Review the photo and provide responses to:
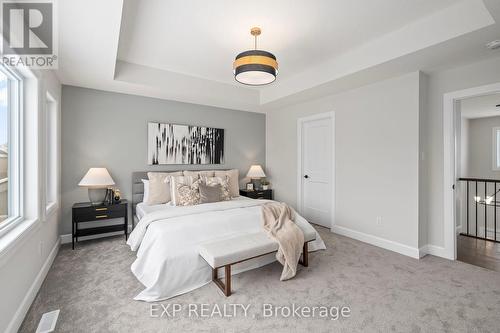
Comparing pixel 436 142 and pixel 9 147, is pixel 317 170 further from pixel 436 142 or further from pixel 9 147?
pixel 9 147

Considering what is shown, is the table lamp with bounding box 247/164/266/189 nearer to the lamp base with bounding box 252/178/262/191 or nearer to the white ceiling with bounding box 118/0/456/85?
the lamp base with bounding box 252/178/262/191

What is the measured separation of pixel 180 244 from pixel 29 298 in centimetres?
127

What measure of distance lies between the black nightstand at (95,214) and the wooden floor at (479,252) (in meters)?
4.64

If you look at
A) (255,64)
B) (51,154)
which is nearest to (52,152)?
(51,154)

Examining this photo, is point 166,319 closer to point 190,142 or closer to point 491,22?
point 190,142

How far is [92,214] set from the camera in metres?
3.37

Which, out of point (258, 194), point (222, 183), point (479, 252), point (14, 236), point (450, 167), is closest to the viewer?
point (14, 236)

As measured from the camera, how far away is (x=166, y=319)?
6.19ft

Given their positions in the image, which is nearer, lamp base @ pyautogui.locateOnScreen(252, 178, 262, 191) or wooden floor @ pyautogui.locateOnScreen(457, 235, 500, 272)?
wooden floor @ pyautogui.locateOnScreen(457, 235, 500, 272)

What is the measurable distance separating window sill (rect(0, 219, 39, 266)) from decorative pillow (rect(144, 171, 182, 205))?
154 cm

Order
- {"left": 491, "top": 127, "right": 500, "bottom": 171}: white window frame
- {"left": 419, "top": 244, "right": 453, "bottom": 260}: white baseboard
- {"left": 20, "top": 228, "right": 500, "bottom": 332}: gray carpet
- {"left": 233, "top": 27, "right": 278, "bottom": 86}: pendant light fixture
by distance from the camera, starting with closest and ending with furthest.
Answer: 1. {"left": 20, "top": 228, "right": 500, "bottom": 332}: gray carpet
2. {"left": 233, "top": 27, "right": 278, "bottom": 86}: pendant light fixture
3. {"left": 419, "top": 244, "right": 453, "bottom": 260}: white baseboard
4. {"left": 491, "top": 127, "right": 500, "bottom": 171}: white window frame

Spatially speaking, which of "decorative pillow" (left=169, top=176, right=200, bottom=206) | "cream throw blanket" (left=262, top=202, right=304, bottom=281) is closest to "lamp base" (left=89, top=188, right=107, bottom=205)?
"decorative pillow" (left=169, top=176, right=200, bottom=206)

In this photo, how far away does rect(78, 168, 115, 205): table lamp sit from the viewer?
3312mm

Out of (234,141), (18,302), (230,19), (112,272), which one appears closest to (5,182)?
(18,302)
